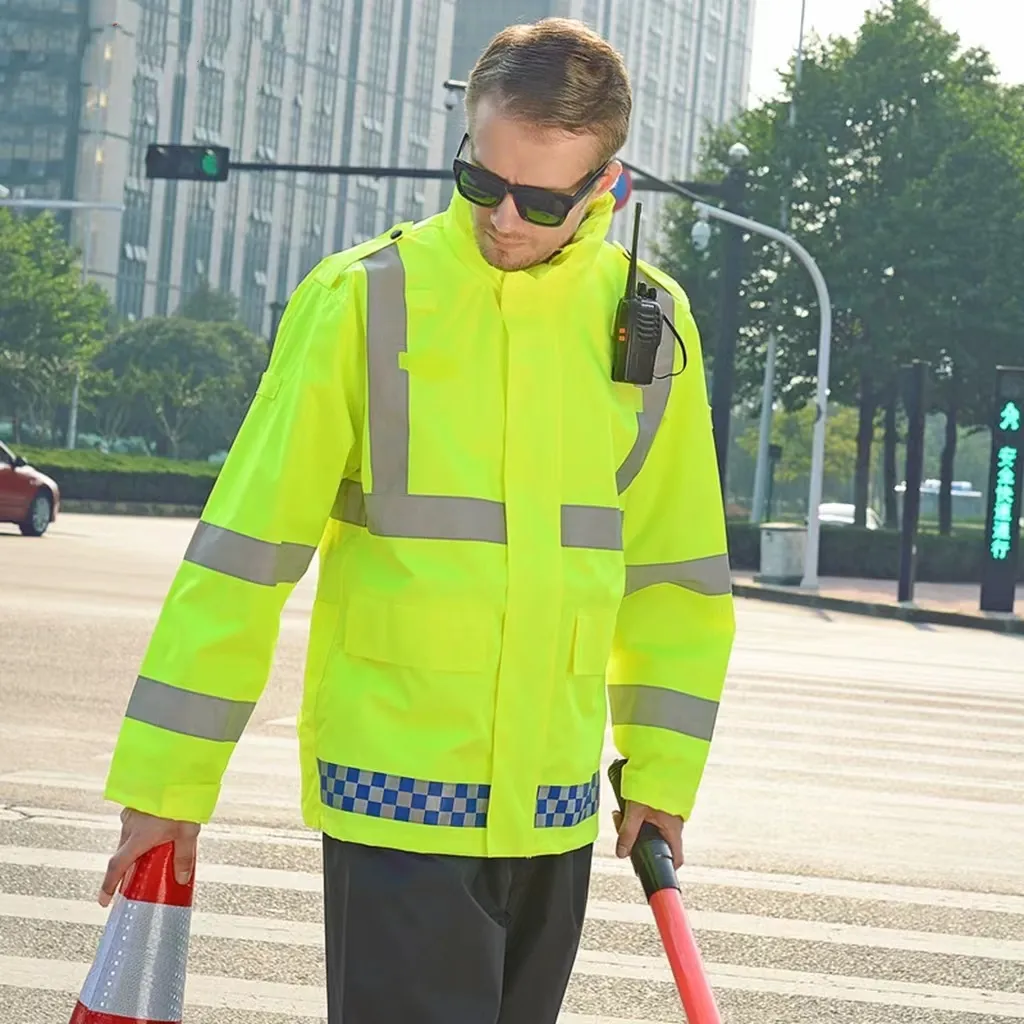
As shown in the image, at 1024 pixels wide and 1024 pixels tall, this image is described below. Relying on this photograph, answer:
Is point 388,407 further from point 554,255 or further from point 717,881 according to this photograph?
point 717,881


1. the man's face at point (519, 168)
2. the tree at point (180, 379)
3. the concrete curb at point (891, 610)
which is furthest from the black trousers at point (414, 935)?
the tree at point (180, 379)

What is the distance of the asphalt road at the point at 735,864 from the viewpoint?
575 cm

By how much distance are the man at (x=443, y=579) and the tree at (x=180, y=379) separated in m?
76.3

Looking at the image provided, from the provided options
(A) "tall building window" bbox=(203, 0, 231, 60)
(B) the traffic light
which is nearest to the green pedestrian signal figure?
(B) the traffic light

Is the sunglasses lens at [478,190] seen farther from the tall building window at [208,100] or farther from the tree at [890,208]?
the tall building window at [208,100]

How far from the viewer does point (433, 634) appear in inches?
106

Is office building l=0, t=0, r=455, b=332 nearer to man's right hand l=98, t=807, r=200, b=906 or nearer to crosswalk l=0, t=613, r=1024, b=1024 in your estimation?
crosswalk l=0, t=613, r=1024, b=1024

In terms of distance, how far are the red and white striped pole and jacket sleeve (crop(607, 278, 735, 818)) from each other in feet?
0.23

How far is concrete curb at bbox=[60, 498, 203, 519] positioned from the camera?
152 feet

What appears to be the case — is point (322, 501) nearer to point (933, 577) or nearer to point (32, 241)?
point (933, 577)

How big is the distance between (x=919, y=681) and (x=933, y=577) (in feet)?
69.7

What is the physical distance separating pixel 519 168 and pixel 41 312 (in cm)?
6252

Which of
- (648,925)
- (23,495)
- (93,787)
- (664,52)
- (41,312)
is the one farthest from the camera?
(664,52)

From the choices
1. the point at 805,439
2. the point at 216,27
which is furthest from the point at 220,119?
the point at 805,439
